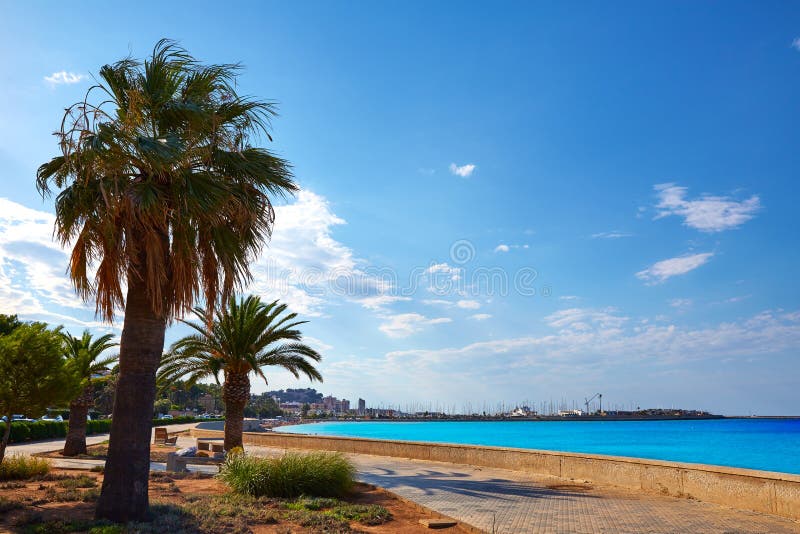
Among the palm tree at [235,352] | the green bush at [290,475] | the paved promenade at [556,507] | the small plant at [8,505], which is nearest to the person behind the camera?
the paved promenade at [556,507]

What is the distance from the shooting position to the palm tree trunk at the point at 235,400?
2108 centimetres

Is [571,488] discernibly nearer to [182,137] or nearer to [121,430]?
[121,430]

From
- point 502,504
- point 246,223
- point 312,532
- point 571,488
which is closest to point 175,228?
point 246,223

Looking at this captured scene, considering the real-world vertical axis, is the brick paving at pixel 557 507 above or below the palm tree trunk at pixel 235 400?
below

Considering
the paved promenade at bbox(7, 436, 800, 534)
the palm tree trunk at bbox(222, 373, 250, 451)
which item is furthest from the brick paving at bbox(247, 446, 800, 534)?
the palm tree trunk at bbox(222, 373, 250, 451)

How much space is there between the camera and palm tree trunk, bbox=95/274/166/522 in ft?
29.4

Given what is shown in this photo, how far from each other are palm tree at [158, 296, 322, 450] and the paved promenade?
7.23 m

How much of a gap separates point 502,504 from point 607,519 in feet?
7.02

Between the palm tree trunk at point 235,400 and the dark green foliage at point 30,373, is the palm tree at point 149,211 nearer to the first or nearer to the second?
the dark green foliage at point 30,373

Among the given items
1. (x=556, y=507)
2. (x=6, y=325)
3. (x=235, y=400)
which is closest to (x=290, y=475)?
(x=556, y=507)

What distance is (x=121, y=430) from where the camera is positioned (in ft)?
30.4

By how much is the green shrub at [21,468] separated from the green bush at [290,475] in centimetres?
491

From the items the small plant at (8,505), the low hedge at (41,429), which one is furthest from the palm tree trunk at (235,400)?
the low hedge at (41,429)

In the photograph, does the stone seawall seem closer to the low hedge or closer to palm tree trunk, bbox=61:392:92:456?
palm tree trunk, bbox=61:392:92:456
